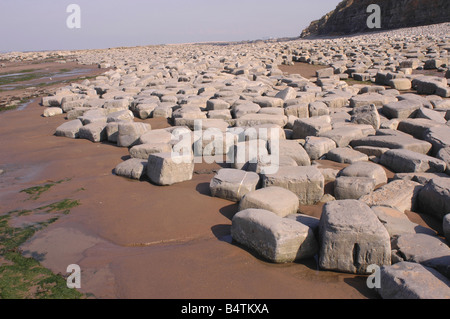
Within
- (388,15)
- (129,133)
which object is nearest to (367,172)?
(129,133)

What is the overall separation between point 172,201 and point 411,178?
8.10ft

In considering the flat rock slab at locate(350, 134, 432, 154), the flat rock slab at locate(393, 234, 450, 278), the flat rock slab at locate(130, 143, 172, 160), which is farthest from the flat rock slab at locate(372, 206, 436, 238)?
the flat rock slab at locate(130, 143, 172, 160)

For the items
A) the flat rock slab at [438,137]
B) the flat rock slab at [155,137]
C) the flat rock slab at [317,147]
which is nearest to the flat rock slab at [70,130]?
the flat rock slab at [155,137]

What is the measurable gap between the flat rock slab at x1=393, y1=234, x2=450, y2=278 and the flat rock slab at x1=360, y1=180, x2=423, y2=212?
1.76ft

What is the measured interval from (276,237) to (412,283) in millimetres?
868

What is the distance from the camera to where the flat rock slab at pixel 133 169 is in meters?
3.97

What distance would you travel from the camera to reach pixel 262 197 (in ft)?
10.00

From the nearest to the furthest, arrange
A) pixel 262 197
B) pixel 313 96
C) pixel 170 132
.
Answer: pixel 262 197 < pixel 170 132 < pixel 313 96

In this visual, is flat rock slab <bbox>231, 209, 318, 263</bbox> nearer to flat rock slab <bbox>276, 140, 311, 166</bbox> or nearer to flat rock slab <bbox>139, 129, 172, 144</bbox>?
flat rock slab <bbox>276, 140, 311, 166</bbox>

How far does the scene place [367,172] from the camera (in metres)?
3.63

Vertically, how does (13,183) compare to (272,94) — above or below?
below

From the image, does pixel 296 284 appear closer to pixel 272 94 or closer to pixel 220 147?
pixel 220 147
